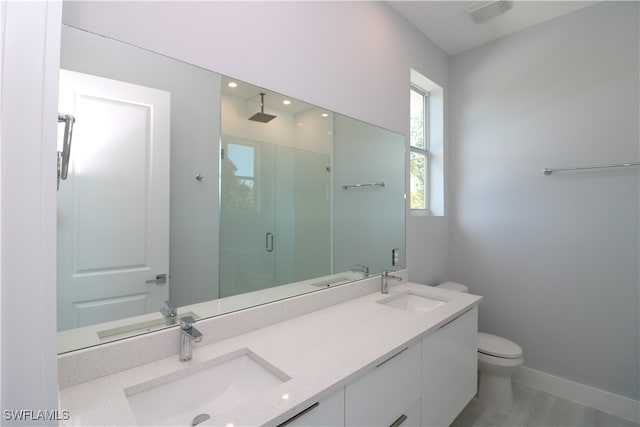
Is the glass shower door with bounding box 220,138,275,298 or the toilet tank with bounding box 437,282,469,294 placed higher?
the glass shower door with bounding box 220,138,275,298

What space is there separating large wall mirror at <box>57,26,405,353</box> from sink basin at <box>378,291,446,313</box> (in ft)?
1.18

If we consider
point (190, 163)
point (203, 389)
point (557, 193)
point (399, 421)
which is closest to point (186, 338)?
point (203, 389)

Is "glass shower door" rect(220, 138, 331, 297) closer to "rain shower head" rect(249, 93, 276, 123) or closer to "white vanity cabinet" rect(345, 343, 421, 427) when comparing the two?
"rain shower head" rect(249, 93, 276, 123)

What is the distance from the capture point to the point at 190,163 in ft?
4.00

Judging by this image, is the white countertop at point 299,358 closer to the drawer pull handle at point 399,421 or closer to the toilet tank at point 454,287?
the drawer pull handle at point 399,421

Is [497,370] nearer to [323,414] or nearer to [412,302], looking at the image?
[412,302]

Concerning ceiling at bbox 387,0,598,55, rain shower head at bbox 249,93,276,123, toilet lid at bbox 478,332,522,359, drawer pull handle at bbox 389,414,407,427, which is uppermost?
ceiling at bbox 387,0,598,55

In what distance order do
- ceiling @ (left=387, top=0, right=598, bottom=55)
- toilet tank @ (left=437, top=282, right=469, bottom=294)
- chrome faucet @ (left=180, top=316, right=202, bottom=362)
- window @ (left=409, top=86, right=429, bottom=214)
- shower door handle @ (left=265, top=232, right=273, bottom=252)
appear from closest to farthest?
chrome faucet @ (left=180, top=316, right=202, bottom=362), shower door handle @ (left=265, top=232, right=273, bottom=252), ceiling @ (left=387, top=0, right=598, bottom=55), toilet tank @ (left=437, top=282, right=469, bottom=294), window @ (left=409, top=86, right=429, bottom=214)

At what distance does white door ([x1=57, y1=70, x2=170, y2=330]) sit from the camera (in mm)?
936

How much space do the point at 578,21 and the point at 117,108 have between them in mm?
3033

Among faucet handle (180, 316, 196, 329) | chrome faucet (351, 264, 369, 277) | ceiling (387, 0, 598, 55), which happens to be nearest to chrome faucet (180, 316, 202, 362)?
faucet handle (180, 316, 196, 329)

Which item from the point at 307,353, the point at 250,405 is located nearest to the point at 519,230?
the point at 307,353

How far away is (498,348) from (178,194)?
2.27 meters

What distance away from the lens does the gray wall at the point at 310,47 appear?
1063 millimetres
